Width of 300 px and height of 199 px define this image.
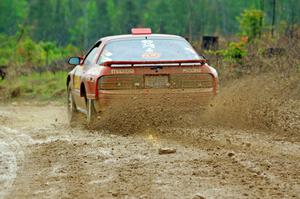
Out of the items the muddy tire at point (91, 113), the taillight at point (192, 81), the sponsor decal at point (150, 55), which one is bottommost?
the muddy tire at point (91, 113)

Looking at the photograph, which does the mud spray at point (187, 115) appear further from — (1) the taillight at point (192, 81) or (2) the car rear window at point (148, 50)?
(2) the car rear window at point (148, 50)

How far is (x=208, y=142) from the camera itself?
31.2ft

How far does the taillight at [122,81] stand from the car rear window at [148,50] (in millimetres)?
506

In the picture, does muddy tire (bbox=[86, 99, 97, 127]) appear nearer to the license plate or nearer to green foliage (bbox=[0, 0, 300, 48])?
the license plate

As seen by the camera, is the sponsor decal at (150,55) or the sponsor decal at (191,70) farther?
the sponsor decal at (150,55)

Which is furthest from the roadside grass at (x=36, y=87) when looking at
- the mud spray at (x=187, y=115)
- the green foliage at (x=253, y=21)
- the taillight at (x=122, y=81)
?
the taillight at (x=122, y=81)

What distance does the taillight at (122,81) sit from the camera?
11297mm

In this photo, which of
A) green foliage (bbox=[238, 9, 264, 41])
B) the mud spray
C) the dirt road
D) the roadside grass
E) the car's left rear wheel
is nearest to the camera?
the dirt road

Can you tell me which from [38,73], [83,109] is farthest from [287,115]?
[38,73]

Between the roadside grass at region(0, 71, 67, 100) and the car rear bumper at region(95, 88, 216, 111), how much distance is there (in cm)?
1174

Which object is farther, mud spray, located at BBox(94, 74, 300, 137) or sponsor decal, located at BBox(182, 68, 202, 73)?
sponsor decal, located at BBox(182, 68, 202, 73)

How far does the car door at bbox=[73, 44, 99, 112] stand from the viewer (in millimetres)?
12590

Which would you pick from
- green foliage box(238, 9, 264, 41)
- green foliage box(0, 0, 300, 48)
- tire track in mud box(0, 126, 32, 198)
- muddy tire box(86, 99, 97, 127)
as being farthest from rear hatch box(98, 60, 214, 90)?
green foliage box(0, 0, 300, 48)

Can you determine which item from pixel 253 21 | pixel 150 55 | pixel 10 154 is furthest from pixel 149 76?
pixel 253 21
